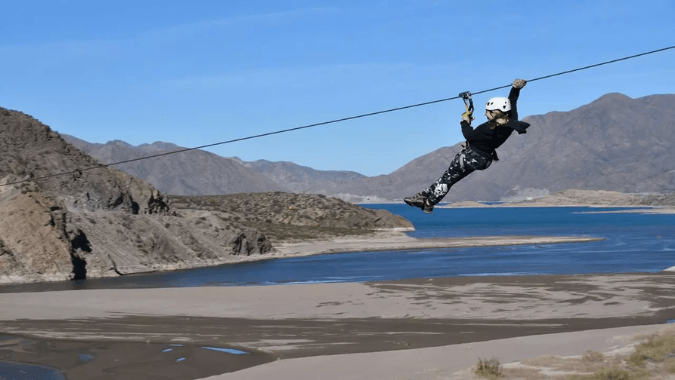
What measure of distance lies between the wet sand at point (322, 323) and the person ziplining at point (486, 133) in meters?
5.70

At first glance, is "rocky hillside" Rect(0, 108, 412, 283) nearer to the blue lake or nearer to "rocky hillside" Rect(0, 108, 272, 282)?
"rocky hillside" Rect(0, 108, 272, 282)

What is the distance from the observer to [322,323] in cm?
2869

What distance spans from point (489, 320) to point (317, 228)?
8330 cm

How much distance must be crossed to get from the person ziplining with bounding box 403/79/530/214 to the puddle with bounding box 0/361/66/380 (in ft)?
38.9

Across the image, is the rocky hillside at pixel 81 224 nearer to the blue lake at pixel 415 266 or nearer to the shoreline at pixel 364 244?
the shoreline at pixel 364 244

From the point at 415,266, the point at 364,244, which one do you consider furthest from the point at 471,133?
the point at 364,244

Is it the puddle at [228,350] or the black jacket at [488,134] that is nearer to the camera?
the black jacket at [488,134]

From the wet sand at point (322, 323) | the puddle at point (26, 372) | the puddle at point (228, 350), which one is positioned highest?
the wet sand at point (322, 323)

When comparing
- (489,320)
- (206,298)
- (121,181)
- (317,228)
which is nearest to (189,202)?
(317,228)

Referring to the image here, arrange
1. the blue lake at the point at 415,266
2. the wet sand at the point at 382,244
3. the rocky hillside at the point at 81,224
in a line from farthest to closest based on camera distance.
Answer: the wet sand at the point at 382,244
the blue lake at the point at 415,266
the rocky hillside at the point at 81,224

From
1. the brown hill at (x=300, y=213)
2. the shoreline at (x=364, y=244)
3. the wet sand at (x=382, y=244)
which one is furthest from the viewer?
the brown hill at (x=300, y=213)

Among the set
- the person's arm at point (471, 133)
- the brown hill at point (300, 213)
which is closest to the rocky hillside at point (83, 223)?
the person's arm at point (471, 133)

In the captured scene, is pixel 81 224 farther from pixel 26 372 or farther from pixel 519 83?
pixel 519 83

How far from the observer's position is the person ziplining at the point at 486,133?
13.5 metres
